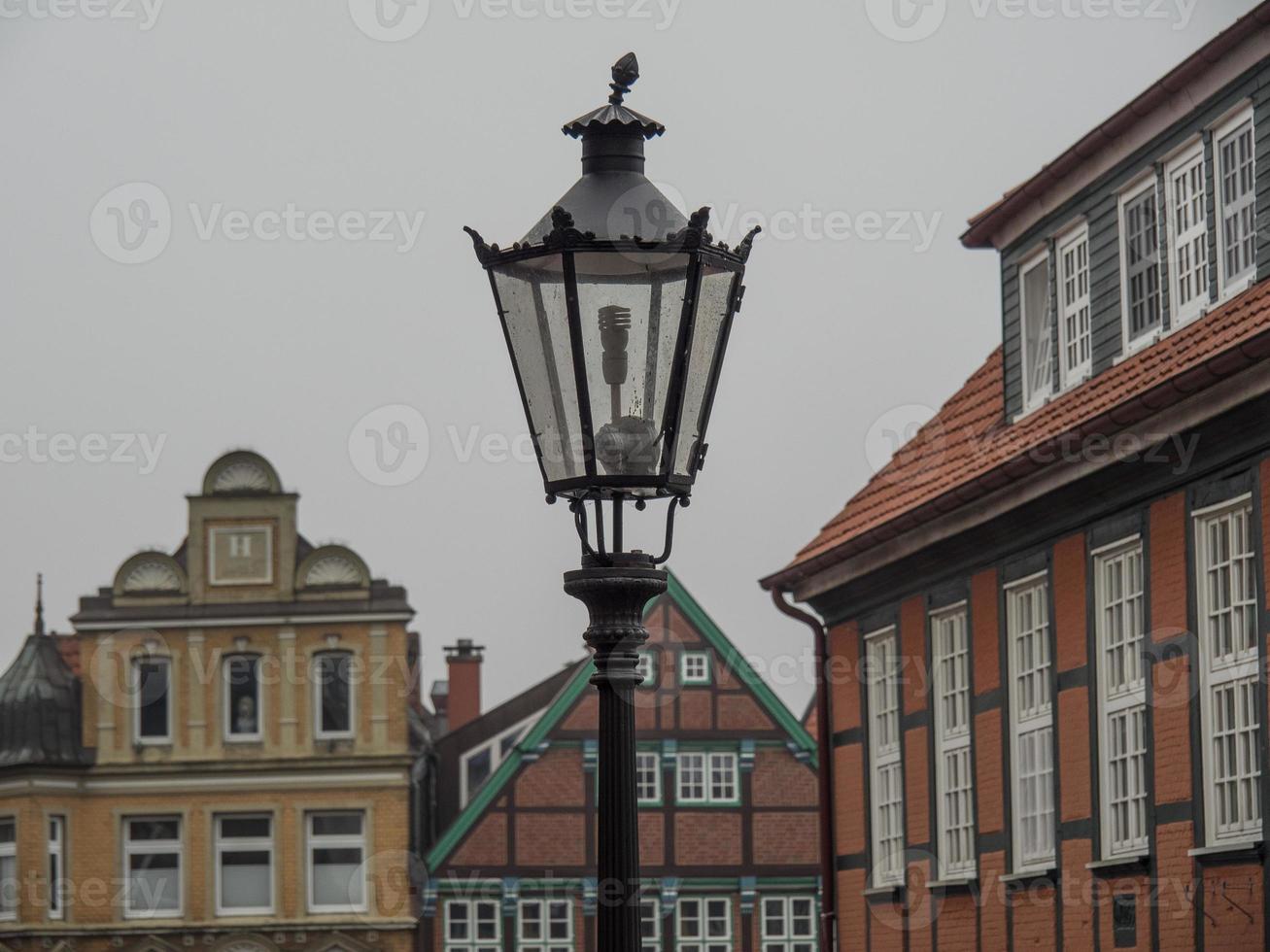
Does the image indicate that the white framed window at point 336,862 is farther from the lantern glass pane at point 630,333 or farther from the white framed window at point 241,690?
the lantern glass pane at point 630,333

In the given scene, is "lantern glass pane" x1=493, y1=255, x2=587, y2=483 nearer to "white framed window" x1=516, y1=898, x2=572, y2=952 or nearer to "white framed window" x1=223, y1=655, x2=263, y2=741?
"white framed window" x1=516, y1=898, x2=572, y2=952

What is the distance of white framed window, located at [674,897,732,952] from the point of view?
123ft

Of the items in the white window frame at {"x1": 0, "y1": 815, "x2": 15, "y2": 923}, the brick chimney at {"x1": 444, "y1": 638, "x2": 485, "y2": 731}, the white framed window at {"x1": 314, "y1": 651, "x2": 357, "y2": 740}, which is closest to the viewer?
the white window frame at {"x1": 0, "y1": 815, "x2": 15, "y2": 923}

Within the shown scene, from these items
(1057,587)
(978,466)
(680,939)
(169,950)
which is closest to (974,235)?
(978,466)

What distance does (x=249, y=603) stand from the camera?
1545 inches

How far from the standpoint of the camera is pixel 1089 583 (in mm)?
17094

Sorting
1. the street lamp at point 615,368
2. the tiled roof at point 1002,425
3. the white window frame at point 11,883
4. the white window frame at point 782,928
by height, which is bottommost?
the white window frame at point 782,928

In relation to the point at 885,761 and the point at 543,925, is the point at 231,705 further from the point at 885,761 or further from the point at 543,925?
the point at 885,761

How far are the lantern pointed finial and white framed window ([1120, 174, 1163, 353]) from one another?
36.3ft

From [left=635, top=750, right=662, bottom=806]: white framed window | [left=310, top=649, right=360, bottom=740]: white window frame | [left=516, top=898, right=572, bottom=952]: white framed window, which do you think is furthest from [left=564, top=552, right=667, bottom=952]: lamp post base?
[left=310, top=649, right=360, bottom=740]: white window frame

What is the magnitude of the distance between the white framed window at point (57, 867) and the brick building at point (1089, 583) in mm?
19039

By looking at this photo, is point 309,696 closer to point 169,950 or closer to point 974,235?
point 169,950

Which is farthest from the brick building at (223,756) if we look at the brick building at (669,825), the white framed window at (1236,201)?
the white framed window at (1236,201)

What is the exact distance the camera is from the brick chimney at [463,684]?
44.0 m
